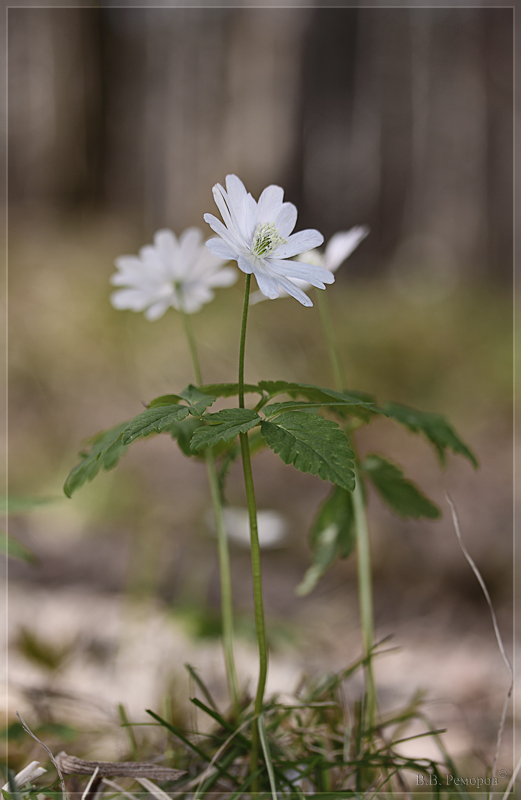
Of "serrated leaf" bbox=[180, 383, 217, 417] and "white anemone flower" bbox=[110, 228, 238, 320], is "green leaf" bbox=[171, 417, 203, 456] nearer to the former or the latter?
"serrated leaf" bbox=[180, 383, 217, 417]

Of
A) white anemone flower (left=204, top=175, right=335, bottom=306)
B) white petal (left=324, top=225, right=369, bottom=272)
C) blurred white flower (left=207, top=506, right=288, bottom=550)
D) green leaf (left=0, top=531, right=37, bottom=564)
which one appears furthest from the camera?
blurred white flower (left=207, top=506, right=288, bottom=550)

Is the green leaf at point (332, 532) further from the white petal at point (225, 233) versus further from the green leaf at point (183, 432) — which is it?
the white petal at point (225, 233)

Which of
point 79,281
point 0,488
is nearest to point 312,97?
point 79,281

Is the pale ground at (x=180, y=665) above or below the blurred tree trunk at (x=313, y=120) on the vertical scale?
below

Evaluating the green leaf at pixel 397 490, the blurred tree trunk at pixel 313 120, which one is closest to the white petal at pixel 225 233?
the green leaf at pixel 397 490

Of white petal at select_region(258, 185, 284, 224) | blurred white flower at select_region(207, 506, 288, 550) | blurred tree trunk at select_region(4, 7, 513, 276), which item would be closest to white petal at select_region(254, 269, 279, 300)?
white petal at select_region(258, 185, 284, 224)

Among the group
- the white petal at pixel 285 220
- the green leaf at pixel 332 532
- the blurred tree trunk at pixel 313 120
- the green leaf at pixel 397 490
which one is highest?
the blurred tree trunk at pixel 313 120
